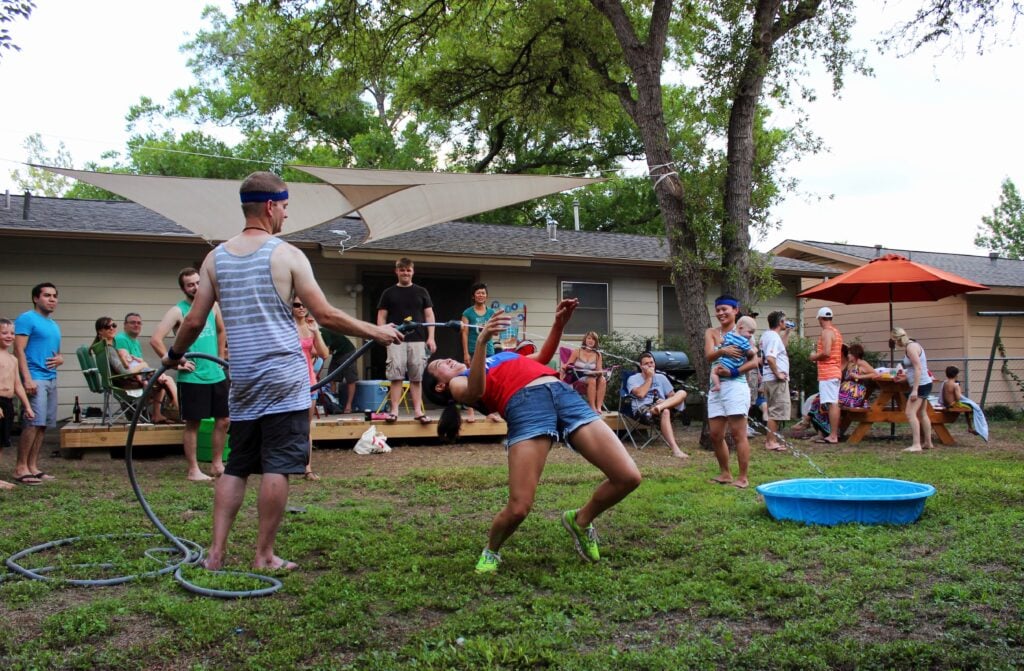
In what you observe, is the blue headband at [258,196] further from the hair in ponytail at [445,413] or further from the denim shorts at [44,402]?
the denim shorts at [44,402]

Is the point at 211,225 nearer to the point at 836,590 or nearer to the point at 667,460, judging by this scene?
the point at 667,460

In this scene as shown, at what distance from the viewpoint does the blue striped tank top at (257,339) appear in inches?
153

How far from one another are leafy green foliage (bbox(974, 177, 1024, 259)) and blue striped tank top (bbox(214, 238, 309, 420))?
54.5m

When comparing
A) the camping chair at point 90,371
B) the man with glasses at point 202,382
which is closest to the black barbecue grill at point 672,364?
the man with glasses at point 202,382

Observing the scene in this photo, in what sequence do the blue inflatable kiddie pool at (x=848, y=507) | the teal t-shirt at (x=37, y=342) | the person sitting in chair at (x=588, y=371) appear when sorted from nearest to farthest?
the blue inflatable kiddie pool at (x=848, y=507), the teal t-shirt at (x=37, y=342), the person sitting in chair at (x=588, y=371)

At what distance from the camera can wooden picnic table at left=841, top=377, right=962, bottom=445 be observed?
10680mm

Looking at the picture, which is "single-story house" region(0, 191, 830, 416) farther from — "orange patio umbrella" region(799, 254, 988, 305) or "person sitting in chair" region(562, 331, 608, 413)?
"orange patio umbrella" region(799, 254, 988, 305)

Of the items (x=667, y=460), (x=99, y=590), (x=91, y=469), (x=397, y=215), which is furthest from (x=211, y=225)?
(x=99, y=590)

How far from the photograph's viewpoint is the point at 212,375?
6.95 m

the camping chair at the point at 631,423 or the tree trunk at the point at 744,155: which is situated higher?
the tree trunk at the point at 744,155

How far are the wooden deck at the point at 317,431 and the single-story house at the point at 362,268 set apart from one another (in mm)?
1977

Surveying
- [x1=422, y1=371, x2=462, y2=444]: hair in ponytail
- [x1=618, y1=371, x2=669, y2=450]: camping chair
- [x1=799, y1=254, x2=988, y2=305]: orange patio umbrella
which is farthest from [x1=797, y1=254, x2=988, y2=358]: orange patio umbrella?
[x1=422, y1=371, x2=462, y2=444]: hair in ponytail

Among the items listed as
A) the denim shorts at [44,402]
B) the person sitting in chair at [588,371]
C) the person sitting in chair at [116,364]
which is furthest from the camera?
the person sitting in chair at [588,371]

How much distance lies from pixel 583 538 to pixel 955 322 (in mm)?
15036
